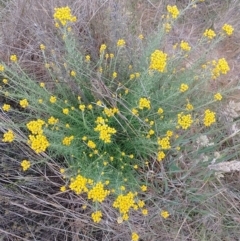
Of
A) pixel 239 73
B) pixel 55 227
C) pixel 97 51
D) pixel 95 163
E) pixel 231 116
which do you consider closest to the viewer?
pixel 95 163

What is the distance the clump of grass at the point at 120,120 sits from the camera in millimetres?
1688

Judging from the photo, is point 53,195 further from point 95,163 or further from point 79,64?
point 79,64

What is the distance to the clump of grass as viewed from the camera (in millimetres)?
1688

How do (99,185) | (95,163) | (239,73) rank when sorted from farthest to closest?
(239,73)
(95,163)
(99,185)

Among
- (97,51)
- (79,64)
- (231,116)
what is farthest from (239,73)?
(79,64)

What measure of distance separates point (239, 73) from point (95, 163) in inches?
Answer: 53.4

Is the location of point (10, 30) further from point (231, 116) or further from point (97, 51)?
point (231, 116)

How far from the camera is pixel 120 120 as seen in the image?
1910mm

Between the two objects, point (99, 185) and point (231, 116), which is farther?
point (231, 116)

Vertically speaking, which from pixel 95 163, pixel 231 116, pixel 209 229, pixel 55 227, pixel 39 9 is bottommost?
pixel 55 227

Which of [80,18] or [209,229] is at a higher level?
[80,18]

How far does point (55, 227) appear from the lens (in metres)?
2.00

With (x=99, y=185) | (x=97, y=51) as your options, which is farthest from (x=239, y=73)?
(x=99, y=185)

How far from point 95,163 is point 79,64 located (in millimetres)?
507
